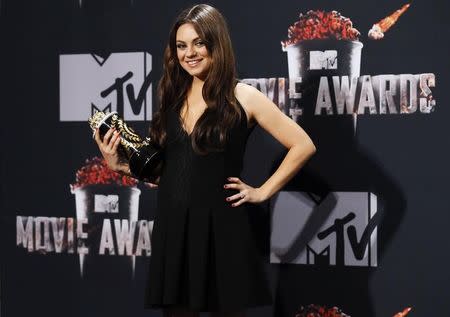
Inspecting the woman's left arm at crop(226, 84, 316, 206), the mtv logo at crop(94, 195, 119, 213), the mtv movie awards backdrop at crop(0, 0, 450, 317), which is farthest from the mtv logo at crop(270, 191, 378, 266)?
the mtv logo at crop(94, 195, 119, 213)

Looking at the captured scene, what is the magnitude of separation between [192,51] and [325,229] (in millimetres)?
822

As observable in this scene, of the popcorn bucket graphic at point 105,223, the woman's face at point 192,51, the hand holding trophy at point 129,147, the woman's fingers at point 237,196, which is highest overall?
the woman's face at point 192,51

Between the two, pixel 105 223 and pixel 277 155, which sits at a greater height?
pixel 277 155

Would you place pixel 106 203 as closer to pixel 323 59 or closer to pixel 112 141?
pixel 112 141

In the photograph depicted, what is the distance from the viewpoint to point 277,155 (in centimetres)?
258

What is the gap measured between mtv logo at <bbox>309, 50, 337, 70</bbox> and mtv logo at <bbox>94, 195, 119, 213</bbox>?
872 millimetres

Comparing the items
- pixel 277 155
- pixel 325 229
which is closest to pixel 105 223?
pixel 277 155

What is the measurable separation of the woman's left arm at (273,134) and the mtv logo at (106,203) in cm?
80

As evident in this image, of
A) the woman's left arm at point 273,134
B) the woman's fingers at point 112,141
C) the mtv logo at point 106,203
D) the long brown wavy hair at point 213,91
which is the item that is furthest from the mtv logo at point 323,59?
the mtv logo at point 106,203

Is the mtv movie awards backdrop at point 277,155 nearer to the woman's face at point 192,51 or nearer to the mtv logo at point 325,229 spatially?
the mtv logo at point 325,229

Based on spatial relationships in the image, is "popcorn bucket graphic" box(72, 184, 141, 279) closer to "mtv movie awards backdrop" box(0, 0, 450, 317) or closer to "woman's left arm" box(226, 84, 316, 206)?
"mtv movie awards backdrop" box(0, 0, 450, 317)

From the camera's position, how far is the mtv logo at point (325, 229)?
2.51 meters

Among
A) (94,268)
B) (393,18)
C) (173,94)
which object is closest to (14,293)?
(94,268)

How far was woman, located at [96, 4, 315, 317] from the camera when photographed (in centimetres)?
202
